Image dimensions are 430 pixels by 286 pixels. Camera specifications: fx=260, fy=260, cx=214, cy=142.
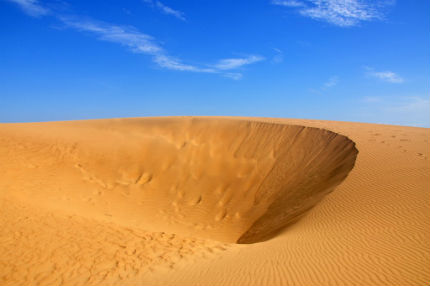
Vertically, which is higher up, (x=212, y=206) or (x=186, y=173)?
(x=186, y=173)

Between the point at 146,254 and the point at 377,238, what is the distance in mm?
4986

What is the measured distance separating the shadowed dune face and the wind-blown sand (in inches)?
3.0

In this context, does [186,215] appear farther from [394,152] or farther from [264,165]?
[394,152]

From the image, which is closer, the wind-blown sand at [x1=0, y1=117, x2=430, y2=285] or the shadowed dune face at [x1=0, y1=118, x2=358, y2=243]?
the wind-blown sand at [x1=0, y1=117, x2=430, y2=285]

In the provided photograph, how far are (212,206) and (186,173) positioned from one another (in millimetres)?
2652

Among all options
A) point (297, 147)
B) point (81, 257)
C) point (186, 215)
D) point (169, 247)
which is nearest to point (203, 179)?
point (186, 215)

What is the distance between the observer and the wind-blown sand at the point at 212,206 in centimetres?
491

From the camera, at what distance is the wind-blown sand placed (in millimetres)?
4906

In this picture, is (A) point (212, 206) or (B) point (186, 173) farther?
(B) point (186, 173)

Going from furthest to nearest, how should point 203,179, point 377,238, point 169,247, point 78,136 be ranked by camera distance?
point 78,136 → point 203,179 → point 169,247 → point 377,238

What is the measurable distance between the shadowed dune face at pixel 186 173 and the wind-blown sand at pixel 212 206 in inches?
3.0

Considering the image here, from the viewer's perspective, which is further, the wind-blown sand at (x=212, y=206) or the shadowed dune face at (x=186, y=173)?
the shadowed dune face at (x=186, y=173)

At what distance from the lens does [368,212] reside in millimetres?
6086

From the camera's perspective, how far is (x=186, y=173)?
1327 centimetres
